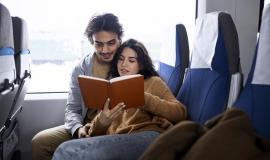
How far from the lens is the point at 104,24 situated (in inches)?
70.2

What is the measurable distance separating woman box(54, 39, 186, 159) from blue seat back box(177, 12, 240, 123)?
0.12 m

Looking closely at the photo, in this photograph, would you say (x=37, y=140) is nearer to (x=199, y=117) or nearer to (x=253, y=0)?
(x=199, y=117)

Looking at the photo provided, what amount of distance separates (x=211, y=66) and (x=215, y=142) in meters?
0.67

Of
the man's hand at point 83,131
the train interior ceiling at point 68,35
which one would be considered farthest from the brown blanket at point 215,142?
the train interior ceiling at point 68,35

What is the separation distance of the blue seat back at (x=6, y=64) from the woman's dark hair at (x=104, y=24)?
56 cm

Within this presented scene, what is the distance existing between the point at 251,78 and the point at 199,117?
0.38 m

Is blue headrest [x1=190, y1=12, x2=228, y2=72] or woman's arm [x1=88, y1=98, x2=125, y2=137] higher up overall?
blue headrest [x1=190, y1=12, x2=228, y2=72]

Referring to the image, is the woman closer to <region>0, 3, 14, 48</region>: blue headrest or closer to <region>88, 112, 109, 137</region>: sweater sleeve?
<region>88, 112, 109, 137</region>: sweater sleeve

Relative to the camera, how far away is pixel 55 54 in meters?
2.33

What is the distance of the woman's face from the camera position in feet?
5.50

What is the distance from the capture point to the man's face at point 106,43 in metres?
1.78

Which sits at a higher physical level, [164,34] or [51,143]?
[164,34]

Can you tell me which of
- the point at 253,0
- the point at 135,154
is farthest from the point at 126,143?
the point at 253,0

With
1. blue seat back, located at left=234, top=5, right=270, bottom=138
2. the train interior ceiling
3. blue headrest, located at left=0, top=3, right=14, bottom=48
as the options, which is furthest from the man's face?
blue seat back, located at left=234, top=5, right=270, bottom=138
